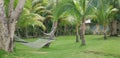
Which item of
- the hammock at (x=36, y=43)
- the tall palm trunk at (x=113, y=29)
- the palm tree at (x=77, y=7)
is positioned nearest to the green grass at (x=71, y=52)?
the hammock at (x=36, y=43)

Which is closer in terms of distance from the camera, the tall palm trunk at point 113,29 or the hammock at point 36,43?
the hammock at point 36,43

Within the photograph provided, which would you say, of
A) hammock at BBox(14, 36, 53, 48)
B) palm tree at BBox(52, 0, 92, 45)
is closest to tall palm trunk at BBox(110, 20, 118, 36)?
palm tree at BBox(52, 0, 92, 45)

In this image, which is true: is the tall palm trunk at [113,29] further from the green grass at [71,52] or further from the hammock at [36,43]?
the hammock at [36,43]

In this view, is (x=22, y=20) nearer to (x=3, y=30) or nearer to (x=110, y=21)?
(x=3, y=30)

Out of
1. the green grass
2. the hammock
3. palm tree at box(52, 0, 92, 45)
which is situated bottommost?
the green grass

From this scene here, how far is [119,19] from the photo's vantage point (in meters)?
27.0

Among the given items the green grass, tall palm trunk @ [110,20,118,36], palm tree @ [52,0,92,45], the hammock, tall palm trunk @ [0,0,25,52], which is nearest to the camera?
the green grass

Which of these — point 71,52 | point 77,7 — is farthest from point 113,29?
point 71,52

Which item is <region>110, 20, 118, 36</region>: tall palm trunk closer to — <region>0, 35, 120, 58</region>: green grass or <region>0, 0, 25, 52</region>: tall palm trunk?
<region>0, 35, 120, 58</region>: green grass

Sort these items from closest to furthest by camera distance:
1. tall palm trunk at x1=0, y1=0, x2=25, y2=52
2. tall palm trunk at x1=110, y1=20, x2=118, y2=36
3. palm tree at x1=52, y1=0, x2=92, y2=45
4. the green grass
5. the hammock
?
the green grass → tall palm trunk at x1=0, y1=0, x2=25, y2=52 → the hammock → palm tree at x1=52, y1=0, x2=92, y2=45 → tall palm trunk at x1=110, y1=20, x2=118, y2=36

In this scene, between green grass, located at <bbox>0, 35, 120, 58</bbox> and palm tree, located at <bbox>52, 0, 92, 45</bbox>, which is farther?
palm tree, located at <bbox>52, 0, 92, 45</bbox>

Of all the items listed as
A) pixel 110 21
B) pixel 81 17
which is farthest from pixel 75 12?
pixel 110 21

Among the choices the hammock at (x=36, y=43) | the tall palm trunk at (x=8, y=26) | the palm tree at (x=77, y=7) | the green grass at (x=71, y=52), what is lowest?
the green grass at (x=71, y=52)

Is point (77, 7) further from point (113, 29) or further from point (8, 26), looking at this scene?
point (113, 29)
